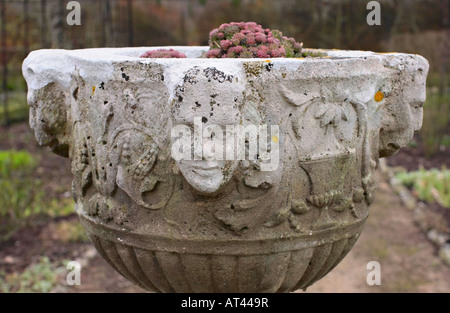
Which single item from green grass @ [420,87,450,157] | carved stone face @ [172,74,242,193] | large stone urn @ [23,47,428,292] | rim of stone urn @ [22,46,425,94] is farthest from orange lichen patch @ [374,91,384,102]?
green grass @ [420,87,450,157]

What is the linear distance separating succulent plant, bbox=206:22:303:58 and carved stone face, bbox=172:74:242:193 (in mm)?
547

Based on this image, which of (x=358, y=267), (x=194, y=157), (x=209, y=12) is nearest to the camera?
(x=194, y=157)

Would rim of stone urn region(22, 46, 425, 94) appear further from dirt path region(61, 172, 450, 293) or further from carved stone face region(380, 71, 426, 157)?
dirt path region(61, 172, 450, 293)

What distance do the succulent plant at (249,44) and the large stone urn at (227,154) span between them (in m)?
0.39

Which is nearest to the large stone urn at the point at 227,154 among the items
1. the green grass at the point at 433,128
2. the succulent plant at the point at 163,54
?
the succulent plant at the point at 163,54

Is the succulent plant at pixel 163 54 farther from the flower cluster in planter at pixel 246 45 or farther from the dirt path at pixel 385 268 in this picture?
the dirt path at pixel 385 268

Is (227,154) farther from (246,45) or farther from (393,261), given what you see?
(393,261)

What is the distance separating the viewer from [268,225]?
1992mm

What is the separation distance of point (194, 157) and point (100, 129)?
429 millimetres

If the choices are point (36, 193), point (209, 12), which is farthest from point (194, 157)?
point (209, 12)

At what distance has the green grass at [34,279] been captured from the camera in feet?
10.6

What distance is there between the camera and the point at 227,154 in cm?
182

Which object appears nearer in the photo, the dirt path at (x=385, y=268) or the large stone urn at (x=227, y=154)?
the large stone urn at (x=227, y=154)

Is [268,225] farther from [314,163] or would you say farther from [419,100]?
[419,100]
